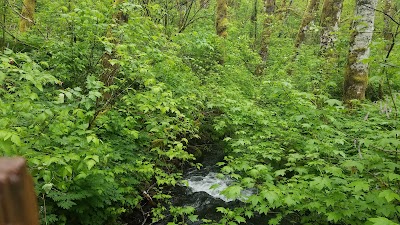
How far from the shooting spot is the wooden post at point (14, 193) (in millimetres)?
420

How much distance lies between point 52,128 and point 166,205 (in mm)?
3071

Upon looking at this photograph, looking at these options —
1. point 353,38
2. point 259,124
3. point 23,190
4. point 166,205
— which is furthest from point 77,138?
point 353,38

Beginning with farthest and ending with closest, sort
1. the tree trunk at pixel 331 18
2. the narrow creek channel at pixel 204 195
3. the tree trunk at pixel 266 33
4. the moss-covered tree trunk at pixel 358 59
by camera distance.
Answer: the tree trunk at pixel 266 33 → the tree trunk at pixel 331 18 → the moss-covered tree trunk at pixel 358 59 → the narrow creek channel at pixel 204 195

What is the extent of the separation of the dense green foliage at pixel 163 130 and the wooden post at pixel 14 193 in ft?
7.01

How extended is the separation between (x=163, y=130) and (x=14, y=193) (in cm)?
454

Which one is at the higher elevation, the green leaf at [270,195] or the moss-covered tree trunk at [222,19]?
the moss-covered tree trunk at [222,19]

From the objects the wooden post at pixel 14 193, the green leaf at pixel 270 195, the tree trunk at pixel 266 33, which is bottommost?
the green leaf at pixel 270 195

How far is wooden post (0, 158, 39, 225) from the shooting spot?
0.42 m

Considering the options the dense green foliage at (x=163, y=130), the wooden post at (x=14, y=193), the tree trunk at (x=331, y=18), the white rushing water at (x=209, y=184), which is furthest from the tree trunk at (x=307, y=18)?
the wooden post at (x=14, y=193)

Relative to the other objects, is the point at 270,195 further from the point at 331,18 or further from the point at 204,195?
the point at 331,18

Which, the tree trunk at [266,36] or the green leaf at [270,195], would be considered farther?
the tree trunk at [266,36]

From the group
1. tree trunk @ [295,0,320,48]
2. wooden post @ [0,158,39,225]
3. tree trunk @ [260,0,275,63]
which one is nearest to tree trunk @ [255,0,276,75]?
tree trunk @ [260,0,275,63]

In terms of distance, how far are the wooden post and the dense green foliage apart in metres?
2.14

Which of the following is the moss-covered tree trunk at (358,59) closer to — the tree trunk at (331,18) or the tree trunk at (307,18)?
the tree trunk at (331,18)
